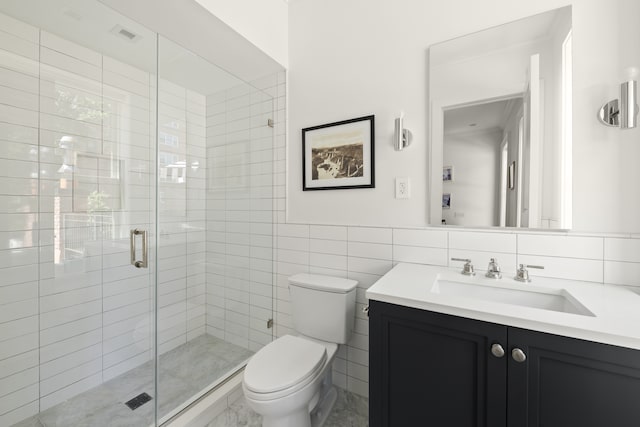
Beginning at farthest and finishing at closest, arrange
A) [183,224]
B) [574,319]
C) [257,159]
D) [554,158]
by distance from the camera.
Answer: [257,159]
[183,224]
[554,158]
[574,319]

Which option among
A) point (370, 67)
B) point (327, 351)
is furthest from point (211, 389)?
point (370, 67)

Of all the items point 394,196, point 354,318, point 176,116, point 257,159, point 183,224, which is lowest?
point 354,318

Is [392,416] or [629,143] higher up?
[629,143]

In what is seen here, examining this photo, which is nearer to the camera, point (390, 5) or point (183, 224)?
point (390, 5)

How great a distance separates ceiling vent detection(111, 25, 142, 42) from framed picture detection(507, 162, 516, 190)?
224 centimetres

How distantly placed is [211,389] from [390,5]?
2.60m

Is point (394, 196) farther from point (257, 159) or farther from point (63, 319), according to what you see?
point (63, 319)

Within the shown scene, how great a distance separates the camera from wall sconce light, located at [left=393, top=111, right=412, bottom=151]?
4.83 feet

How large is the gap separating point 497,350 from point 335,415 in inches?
44.6

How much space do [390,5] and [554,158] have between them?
4.08ft

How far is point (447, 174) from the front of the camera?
1429mm

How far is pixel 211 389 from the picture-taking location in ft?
5.40

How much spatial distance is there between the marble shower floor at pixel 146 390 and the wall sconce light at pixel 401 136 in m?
1.81

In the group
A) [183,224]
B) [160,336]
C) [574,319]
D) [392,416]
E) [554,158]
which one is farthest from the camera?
[183,224]
